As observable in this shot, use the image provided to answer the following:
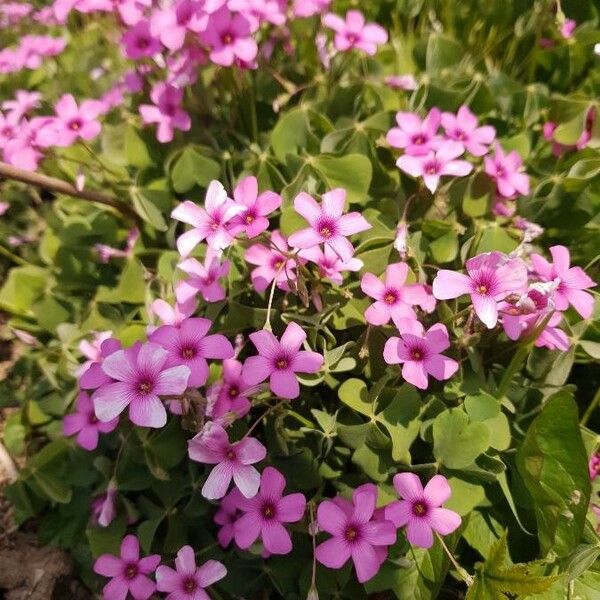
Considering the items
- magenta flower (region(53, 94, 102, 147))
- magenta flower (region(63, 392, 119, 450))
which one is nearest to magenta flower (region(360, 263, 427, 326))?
magenta flower (region(63, 392, 119, 450))

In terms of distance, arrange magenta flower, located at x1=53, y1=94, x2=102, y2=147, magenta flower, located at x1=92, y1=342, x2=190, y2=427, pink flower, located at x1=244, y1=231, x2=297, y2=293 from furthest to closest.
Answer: magenta flower, located at x1=53, y1=94, x2=102, y2=147 → pink flower, located at x1=244, y1=231, x2=297, y2=293 → magenta flower, located at x1=92, y1=342, x2=190, y2=427

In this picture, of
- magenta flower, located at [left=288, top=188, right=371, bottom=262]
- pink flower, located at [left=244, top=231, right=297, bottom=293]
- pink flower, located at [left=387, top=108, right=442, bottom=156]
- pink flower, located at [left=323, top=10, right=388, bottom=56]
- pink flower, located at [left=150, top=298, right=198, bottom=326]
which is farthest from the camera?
pink flower, located at [left=323, top=10, right=388, bottom=56]

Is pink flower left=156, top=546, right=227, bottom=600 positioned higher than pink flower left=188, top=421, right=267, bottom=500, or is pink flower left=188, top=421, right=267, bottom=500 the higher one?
pink flower left=188, top=421, right=267, bottom=500

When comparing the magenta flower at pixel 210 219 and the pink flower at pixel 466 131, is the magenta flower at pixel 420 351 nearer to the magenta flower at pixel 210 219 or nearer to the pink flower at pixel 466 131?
the magenta flower at pixel 210 219

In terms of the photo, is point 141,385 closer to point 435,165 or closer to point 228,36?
point 435,165

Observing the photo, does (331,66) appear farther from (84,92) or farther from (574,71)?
(84,92)

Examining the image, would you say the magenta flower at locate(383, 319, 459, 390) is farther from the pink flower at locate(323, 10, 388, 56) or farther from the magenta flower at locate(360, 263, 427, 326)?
the pink flower at locate(323, 10, 388, 56)

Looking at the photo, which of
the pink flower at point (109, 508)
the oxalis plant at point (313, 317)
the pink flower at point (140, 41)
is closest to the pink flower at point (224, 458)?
the oxalis plant at point (313, 317)
